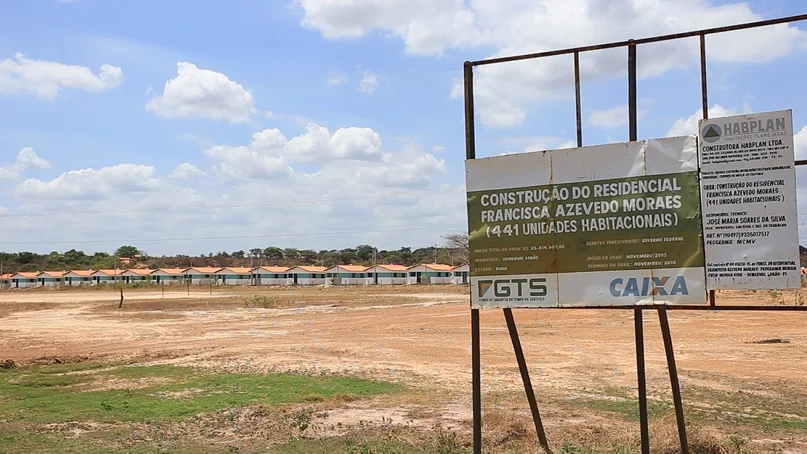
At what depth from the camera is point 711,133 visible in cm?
668

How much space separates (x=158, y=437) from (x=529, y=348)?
15.0 meters

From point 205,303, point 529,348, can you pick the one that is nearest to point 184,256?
point 205,303

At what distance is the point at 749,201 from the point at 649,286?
1.19 meters

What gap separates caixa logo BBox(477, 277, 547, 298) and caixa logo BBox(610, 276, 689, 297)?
0.74m

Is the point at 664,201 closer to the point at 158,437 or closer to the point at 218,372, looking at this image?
the point at 158,437

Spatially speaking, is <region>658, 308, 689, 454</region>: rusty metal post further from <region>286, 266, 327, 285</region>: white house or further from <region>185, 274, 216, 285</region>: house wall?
<region>185, 274, 216, 285</region>: house wall

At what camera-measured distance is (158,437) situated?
9.73 m

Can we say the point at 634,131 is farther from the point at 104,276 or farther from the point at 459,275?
the point at 104,276

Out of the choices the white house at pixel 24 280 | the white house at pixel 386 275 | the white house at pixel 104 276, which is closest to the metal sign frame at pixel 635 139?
the white house at pixel 386 275

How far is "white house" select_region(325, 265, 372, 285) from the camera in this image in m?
117

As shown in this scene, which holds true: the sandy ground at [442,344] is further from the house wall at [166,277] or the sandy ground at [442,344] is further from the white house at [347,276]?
the house wall at [166,277]

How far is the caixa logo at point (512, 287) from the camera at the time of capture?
7.44 metres

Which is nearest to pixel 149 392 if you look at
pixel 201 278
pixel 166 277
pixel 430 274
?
pixel 430 274

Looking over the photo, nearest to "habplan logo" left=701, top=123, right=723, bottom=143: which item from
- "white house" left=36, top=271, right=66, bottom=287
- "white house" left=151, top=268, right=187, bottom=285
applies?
"white house" left=151, top=268, right=187, bottom=285
